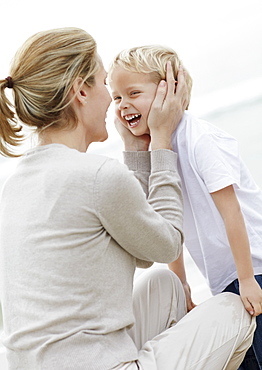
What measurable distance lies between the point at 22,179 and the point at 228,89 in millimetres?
4726

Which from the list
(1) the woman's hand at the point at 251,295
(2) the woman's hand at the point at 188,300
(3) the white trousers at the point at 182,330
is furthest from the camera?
(2) the woman's hand at the point at 188,300

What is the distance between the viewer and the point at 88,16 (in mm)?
3980

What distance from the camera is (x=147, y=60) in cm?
149

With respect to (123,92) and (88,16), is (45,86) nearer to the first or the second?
(123,92)

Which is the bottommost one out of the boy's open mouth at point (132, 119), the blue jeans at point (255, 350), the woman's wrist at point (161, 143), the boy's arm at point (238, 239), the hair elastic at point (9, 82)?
the blue jeans at point (255, 350)

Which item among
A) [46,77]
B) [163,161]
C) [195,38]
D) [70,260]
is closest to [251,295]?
[163,161]

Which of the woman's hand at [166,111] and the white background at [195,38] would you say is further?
the white background at [195,38]

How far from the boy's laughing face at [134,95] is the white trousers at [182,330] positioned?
1.35 feet

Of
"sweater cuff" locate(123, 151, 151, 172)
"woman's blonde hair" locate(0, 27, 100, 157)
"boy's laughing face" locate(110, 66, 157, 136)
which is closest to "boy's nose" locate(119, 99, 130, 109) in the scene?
"boy's laughing face" locate(110, 66, 157, 136)

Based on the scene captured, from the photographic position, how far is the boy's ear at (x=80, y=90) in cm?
127

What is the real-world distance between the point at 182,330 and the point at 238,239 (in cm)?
28

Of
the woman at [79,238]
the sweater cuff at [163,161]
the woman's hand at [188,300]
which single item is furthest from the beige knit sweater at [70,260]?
the woman's hand at [188,300]

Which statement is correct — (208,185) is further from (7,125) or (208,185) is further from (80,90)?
(7,125)

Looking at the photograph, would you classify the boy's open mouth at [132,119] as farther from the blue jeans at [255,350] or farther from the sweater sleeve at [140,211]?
the blue jeans at [255,350]
